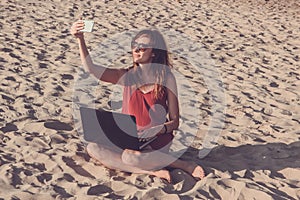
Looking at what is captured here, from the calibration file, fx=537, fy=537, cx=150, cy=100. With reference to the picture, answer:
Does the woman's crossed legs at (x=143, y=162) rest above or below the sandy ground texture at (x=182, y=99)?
above

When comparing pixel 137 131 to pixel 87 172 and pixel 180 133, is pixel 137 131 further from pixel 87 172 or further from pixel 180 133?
pixel 180 133

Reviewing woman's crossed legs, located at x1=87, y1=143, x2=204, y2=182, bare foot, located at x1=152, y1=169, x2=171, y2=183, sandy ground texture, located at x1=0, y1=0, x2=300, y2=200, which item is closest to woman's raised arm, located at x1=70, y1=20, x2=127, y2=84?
woman's crossed legs, located at x1=87, y1=143, x2=204, y2=182

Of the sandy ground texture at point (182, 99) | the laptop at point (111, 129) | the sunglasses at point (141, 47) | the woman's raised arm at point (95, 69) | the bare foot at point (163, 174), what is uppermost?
the sunglasses at point (141, 47)

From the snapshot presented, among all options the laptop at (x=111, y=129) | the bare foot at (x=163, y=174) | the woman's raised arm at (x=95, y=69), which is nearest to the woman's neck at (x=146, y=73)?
the woman's raised arm at (x=95, y=69)

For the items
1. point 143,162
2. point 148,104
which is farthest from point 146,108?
point 143,162

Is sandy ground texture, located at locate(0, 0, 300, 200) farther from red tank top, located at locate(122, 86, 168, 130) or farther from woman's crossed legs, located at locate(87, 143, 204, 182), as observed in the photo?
red tank top, located at locate(122, 86, 168, 130)

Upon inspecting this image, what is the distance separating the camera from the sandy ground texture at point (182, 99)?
3492 millimetres

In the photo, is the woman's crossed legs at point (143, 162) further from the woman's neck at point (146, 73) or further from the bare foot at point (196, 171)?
the woman's neck at point (146, 73)

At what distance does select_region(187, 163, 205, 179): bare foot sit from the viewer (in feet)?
11.7

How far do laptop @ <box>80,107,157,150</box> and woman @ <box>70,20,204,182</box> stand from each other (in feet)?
0.16

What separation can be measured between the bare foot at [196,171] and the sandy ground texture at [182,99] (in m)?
0.04

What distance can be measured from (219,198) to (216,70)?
11.1 ft

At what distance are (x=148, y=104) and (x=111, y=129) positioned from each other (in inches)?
12.4

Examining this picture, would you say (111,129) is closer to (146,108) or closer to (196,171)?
(146,108)
